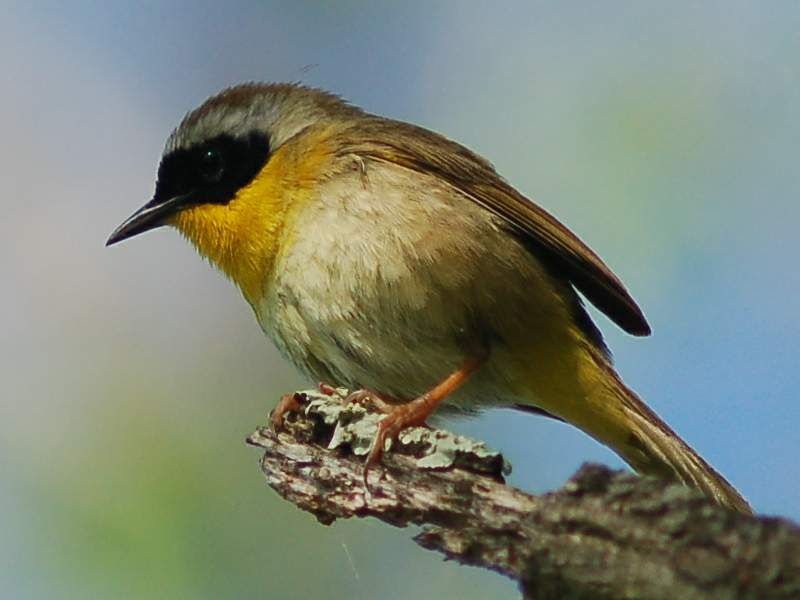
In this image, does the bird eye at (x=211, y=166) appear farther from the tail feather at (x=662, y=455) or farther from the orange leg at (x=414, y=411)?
the tail feather at (x=662, y=455)

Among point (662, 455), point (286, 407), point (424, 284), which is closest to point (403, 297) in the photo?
point (424, 284)

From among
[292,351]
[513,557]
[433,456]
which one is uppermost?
[292,351]

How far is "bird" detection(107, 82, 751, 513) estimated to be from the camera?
4.50 m

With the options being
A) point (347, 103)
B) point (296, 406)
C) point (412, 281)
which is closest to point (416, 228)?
point (412, 281)

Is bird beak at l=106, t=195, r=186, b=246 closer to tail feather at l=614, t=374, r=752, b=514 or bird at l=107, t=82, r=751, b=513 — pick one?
bird at l=107, t=82, r=751, b=513

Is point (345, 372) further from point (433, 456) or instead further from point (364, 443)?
point (433, 456)

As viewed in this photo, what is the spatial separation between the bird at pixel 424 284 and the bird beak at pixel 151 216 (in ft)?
0.28

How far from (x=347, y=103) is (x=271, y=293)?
141cm

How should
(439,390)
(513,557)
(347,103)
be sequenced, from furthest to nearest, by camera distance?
(347,103), (439,390), (513,557)

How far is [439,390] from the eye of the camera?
14.8ft

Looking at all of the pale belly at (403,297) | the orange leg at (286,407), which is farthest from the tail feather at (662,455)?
the orange leg at (286,407)

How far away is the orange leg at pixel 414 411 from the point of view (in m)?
3.63

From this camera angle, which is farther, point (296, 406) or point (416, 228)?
point (416, 228)

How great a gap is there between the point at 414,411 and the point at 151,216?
1.81 metres
